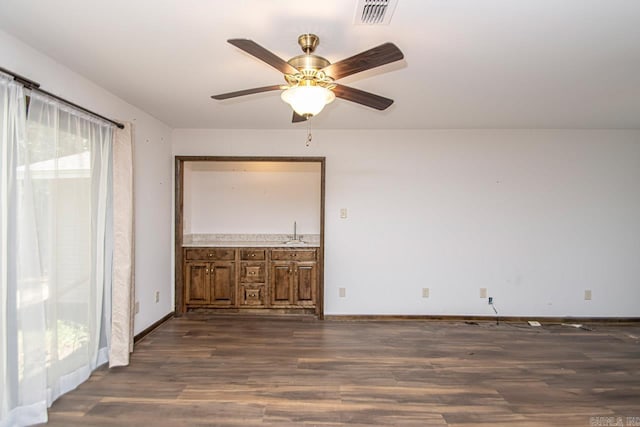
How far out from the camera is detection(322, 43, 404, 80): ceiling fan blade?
1533 mm

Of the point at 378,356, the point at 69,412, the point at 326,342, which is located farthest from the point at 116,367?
the point at 378,356

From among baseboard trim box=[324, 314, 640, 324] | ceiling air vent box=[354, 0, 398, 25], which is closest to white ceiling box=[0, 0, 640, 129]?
ceiling air vent box=[354, 0, 398, 25]

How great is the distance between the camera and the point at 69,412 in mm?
2211

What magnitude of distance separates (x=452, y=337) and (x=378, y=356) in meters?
1.00

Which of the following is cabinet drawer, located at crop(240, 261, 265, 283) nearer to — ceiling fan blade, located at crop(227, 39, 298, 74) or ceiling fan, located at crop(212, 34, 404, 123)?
ceiling fan, located at crop(212, 34, 404, 123)

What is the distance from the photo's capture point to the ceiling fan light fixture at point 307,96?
1759 millimetres

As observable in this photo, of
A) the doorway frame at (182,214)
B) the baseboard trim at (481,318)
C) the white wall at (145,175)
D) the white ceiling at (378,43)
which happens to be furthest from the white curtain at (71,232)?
the baseboard trim at (481,318)

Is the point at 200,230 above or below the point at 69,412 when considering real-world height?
above

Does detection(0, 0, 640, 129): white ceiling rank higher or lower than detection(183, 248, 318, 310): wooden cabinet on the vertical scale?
higher

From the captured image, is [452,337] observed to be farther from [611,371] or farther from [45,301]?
[45,301]

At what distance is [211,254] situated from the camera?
168 inches

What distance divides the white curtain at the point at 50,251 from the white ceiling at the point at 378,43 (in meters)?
0.50


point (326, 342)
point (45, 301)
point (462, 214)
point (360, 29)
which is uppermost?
point (360, 29)

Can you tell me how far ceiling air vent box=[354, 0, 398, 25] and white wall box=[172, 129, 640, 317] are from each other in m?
2.42
